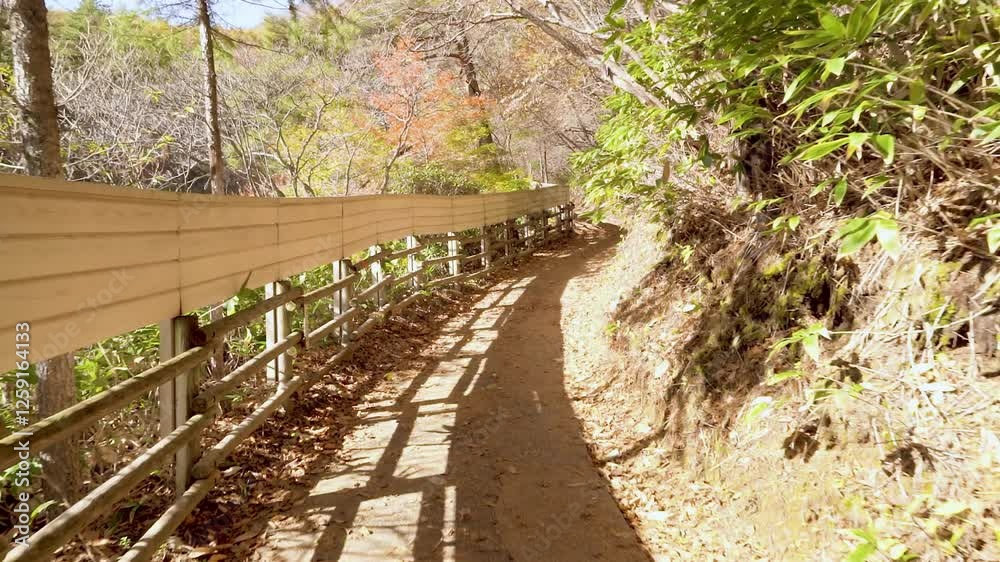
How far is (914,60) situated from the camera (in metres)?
2.34

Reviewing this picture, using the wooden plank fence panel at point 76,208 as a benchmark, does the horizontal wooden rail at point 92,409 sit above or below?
below

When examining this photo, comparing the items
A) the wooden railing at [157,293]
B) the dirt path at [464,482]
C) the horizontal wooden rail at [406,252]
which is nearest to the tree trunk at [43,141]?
the wooden railing at [157,293]

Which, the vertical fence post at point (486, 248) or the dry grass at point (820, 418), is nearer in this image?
the dry grass at point (820, 418)

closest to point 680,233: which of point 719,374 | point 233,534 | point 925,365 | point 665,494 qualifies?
point 719,374

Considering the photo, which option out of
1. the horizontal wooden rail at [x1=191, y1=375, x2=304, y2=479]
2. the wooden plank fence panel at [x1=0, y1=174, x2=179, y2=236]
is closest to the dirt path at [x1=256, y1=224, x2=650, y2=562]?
the horizontal wooden rail at [x1=191, y1=375, x2=304, y2=479]

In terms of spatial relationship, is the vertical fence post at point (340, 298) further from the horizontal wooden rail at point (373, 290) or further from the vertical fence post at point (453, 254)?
the vertical fence post at point (453, 254)

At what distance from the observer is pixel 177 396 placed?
321 centimetres

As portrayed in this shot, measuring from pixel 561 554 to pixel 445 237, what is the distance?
8.11m

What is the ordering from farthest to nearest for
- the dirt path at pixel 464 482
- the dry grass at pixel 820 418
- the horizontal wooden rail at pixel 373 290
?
the horizontal wooden rail at pixel 373 290
the dirt path at pixel 464 482
the dry grass at pixel 820 418

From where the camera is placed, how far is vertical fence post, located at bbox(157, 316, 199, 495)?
3.16m

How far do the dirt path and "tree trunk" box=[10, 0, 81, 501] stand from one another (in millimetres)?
1312

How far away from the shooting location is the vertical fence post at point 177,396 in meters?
3.16

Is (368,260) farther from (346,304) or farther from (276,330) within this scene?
(276,330)

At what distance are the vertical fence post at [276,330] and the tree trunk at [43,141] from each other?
1.50 m
